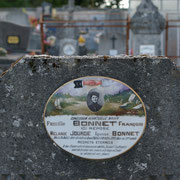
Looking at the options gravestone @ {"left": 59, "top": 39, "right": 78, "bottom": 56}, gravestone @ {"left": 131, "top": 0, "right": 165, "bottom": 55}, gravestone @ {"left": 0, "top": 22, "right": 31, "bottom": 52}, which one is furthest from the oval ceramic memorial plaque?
gravestone @ {"left": 59, "top": 39, "right": 78, "bottom": 56}

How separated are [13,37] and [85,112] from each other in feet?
37.0

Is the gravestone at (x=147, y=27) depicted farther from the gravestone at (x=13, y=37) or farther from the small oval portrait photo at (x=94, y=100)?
the small oval portrait photo at (x=94, y=100)

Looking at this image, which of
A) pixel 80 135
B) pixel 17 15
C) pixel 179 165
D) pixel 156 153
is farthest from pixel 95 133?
pixel 17 15

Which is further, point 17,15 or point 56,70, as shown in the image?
point 17,15

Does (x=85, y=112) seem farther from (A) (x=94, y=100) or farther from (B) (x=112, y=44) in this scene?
(B) (x=112, y=44)

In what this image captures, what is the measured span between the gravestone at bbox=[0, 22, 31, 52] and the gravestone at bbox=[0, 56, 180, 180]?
10585 mm

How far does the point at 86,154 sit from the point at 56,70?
2.04 ft

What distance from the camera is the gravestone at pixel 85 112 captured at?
241 cm

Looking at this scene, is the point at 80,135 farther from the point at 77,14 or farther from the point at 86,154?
the point at 77,14

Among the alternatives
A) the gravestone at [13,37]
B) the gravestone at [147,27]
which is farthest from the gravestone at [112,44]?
the gravestone at [147,27]

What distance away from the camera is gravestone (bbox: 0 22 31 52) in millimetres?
12904

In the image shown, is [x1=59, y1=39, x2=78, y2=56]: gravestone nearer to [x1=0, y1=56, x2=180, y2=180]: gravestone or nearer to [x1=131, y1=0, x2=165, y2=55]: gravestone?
[x1=131, y1=0, x2=165, y2=55]: gravestone

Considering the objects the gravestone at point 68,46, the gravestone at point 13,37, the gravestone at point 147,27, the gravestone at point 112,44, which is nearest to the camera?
the gravestone at point 147,27

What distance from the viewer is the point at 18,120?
2.49 m
